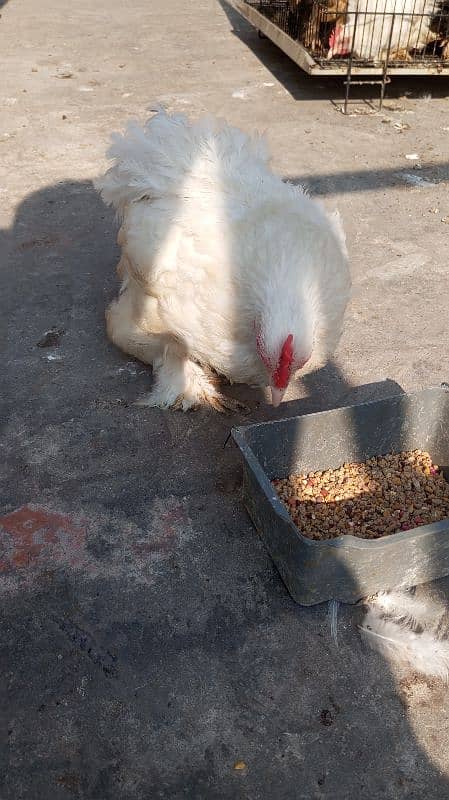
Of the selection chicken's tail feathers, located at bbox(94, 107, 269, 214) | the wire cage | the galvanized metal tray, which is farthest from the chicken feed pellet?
the wire cage

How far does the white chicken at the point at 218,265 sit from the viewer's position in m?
2.55

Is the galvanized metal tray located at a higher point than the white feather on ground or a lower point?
higher

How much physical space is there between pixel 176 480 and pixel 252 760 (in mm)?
1249

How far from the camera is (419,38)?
7.14 meters

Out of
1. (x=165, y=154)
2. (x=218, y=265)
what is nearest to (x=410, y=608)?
(x=218, y=265)

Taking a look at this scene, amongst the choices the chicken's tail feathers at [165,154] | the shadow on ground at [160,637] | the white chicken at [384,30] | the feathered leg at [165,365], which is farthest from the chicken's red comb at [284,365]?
the white chicken at [384,30]

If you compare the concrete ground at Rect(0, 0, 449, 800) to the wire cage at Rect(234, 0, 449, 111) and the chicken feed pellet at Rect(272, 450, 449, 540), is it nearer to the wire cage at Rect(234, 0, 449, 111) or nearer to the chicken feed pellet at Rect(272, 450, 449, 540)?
the chicken feed pellet at Rect(272, 450, 449, 540)

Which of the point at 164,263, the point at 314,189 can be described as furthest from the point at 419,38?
the point at 164,263

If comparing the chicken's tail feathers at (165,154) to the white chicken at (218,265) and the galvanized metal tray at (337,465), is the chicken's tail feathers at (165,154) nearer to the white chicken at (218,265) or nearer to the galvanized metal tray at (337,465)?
the white chicken at (218,265)

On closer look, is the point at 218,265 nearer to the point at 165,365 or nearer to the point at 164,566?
the point at 165,365

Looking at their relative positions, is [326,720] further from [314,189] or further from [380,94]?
[380,94]

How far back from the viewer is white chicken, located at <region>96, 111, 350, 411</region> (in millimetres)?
2555

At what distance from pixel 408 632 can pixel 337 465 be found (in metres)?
0.78

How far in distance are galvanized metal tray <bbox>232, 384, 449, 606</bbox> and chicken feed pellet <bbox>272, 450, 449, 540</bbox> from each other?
6 centimetres
